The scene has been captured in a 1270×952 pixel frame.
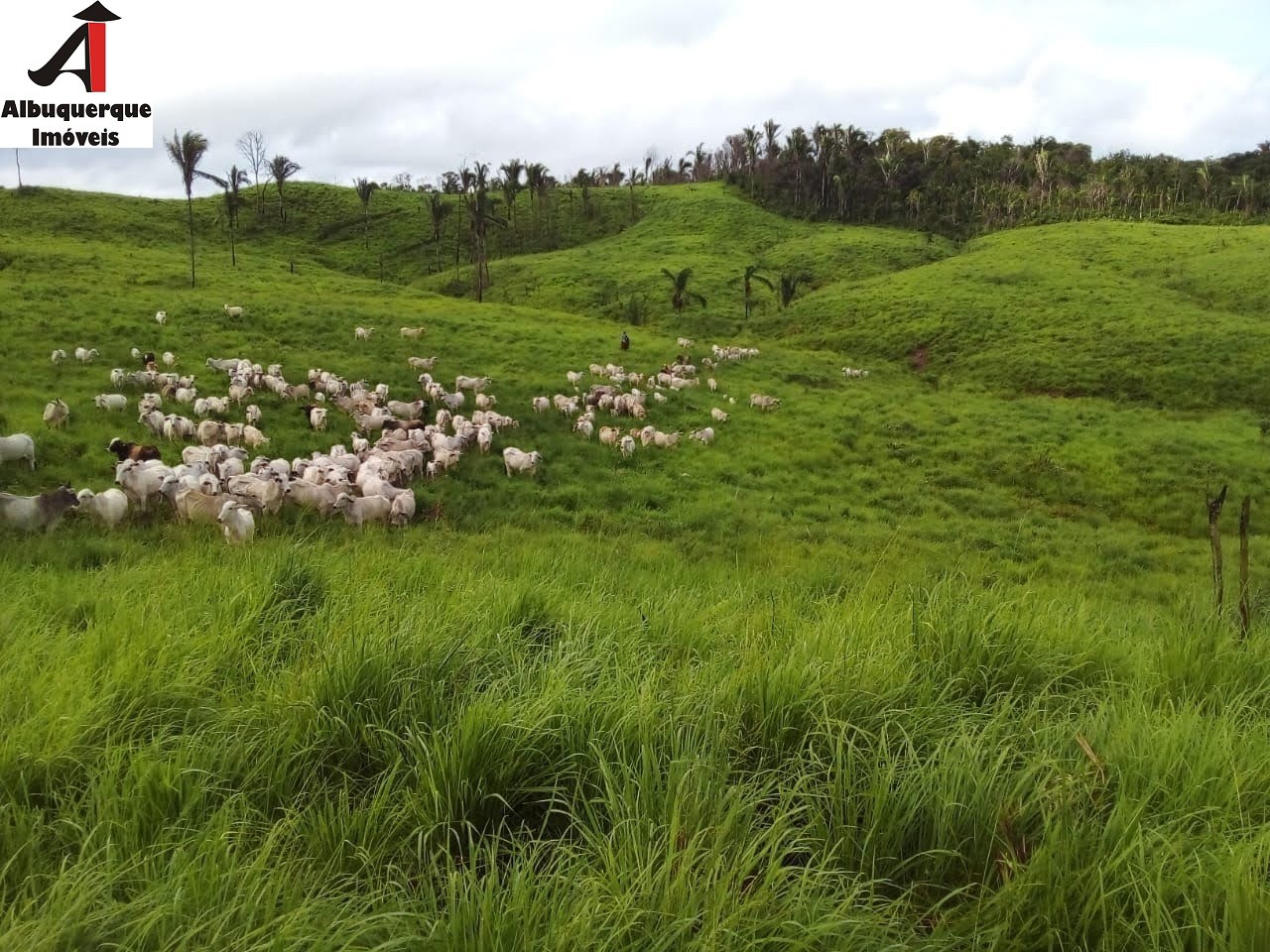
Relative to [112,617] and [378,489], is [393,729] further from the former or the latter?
[378,489]

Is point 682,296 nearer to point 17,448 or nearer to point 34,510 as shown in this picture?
point 17,448

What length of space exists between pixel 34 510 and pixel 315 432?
23.4 ft

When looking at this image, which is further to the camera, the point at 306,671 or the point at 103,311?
the point at 103,311

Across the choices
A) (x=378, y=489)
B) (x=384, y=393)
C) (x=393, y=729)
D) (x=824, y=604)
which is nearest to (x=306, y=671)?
(x=393, y=729)

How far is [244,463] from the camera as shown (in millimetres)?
12984

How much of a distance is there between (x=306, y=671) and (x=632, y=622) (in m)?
2.17

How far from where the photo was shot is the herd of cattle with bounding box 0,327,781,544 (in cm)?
1015

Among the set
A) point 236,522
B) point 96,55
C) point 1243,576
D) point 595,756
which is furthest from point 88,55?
point 1243,576

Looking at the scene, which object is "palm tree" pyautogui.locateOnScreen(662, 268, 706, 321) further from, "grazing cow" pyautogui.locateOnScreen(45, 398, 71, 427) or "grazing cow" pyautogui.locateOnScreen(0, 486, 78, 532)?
"grazing cow" pyautogui.locateOnScreen(0, 486, 78, 532)

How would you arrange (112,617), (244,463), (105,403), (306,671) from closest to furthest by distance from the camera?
(306,671) < (112,617) < (244,463) < (105,403)

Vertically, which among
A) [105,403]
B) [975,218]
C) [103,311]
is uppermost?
[975,218]

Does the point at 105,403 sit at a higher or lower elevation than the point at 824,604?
higher

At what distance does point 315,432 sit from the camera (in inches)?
629

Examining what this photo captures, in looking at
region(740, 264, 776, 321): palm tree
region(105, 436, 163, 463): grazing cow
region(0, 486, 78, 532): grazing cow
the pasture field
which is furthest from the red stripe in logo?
region(740, 264, 776, 321): palm tree
